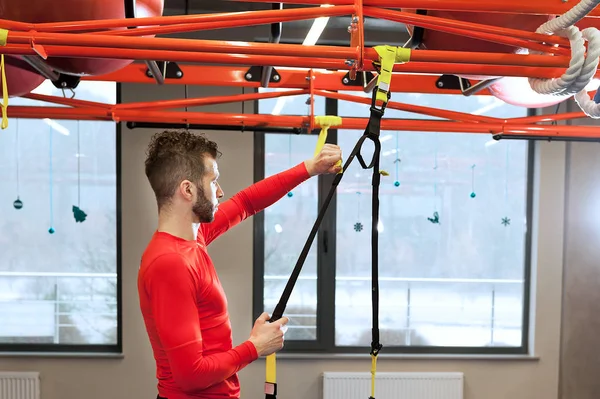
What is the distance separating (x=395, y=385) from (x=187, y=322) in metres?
2.76

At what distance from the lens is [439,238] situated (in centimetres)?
388

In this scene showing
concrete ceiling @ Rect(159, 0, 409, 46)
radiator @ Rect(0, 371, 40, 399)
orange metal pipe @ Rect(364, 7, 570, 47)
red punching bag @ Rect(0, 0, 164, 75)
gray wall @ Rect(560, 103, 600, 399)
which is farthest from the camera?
gray wall @ Rect(560, 103, 600, 399)

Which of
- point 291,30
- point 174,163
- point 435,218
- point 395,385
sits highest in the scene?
point 291,30

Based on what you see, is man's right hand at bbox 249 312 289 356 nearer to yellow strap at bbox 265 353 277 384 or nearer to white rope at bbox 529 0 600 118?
yellow strap at bbox 265 353 277 384

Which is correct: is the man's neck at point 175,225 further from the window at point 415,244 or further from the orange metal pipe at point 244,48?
the window at point 415,244

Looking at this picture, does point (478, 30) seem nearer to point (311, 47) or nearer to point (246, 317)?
point (311, 47)

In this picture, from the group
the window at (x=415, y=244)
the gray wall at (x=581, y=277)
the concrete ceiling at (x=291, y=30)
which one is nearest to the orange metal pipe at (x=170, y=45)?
the concrete ceiling at (x=291, y=30)

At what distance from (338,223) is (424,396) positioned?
132cm

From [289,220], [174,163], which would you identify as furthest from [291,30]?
[174,163]

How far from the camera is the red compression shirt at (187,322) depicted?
4.24 feet

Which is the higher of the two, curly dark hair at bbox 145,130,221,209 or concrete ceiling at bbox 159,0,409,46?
concrete ceiling at bbox 159,0,409,46

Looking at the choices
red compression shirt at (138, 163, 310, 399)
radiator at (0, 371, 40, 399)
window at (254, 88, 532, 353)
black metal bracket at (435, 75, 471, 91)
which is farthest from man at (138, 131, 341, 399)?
radiator at (0, 371, 40, 399)

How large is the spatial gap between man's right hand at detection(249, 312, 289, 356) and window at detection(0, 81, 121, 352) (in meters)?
2.54

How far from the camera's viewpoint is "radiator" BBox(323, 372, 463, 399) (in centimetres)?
365
